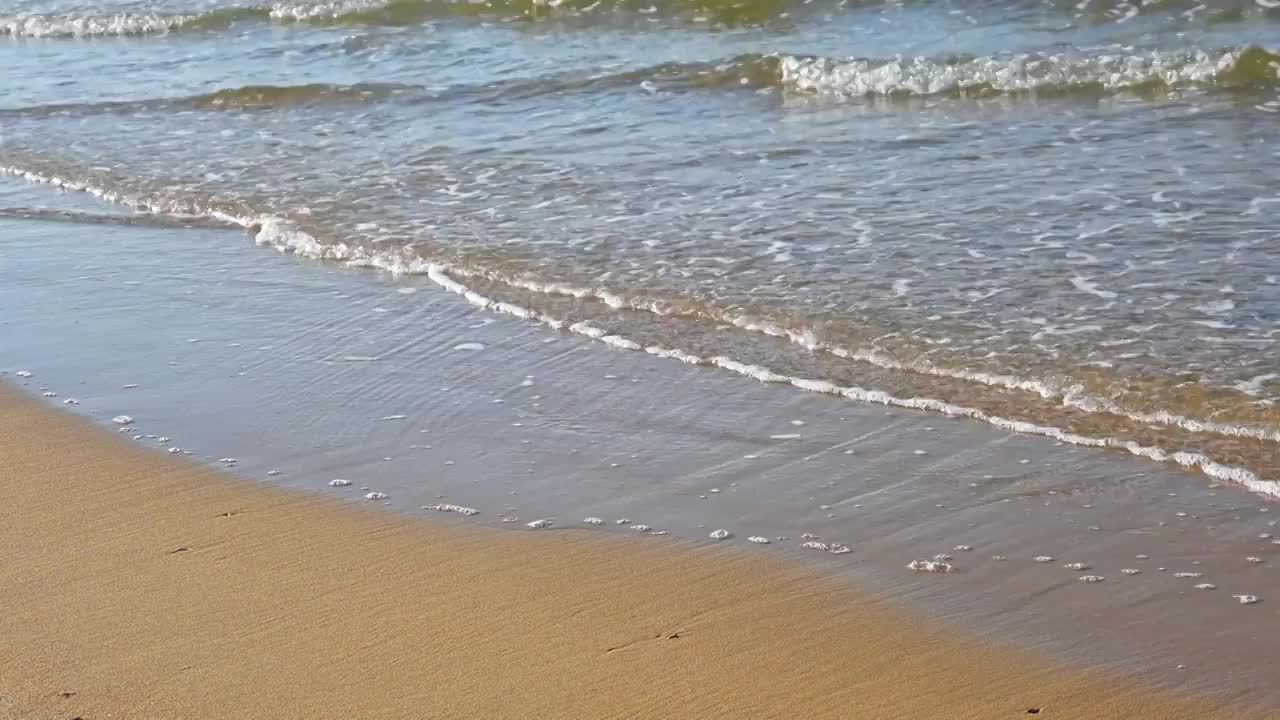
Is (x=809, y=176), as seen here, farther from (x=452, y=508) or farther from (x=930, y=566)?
(x=930, y=566)

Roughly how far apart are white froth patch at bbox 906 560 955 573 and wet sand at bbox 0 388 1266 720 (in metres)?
0.23

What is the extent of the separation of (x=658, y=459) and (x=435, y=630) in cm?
138

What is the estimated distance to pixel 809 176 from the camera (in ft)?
30.2

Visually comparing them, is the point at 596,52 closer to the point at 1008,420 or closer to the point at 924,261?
the point at 924,261

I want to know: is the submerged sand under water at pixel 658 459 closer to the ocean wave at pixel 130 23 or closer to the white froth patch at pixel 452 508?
the white froth patch at pixel 452 508

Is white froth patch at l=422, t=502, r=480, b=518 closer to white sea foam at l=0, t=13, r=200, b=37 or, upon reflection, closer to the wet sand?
the wet sand

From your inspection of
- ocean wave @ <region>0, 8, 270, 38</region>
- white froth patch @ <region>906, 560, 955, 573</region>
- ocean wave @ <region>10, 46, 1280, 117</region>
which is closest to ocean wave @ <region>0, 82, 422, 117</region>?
ocean wave @ <region>10, 46, 1280, 117</region>

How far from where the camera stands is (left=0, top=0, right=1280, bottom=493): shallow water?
613 centimetres

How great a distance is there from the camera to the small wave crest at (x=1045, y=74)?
1167 cm

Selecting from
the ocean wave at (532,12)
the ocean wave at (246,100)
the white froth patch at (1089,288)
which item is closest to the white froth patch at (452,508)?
the white froth patch at (1089,288)

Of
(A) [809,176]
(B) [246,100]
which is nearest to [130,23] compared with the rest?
(B) [246,100]

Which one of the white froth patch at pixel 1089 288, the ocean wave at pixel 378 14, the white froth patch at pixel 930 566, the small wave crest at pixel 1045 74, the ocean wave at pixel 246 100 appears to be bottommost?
the white froth patch at pixel 930 566

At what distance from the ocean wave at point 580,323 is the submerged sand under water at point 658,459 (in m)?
0.08

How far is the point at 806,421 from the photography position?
18.6 ft
